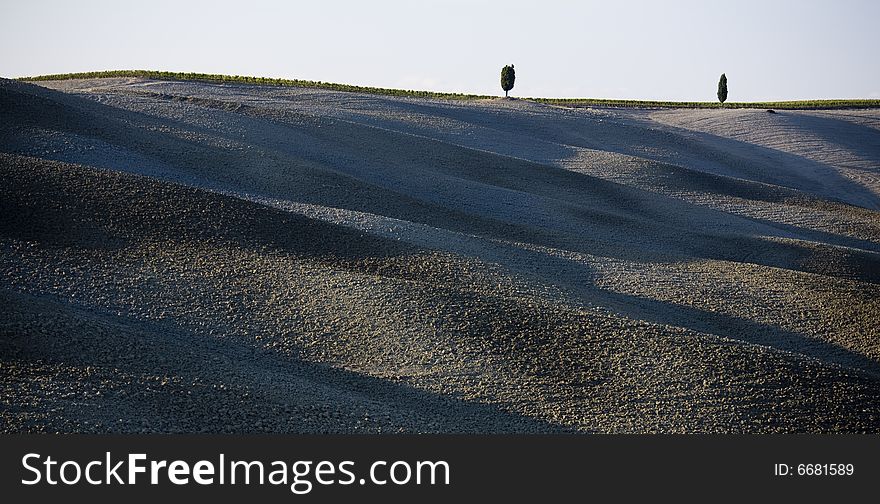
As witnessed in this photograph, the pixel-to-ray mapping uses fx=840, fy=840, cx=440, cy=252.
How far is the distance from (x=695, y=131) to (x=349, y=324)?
3695cm

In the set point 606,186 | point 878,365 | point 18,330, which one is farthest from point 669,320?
point 606,186

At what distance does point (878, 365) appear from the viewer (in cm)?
1389

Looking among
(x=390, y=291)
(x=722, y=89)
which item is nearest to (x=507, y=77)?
(x=722, y=89)

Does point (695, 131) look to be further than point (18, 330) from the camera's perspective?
Yes

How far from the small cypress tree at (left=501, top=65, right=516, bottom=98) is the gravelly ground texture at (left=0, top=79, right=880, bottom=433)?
1421 inches

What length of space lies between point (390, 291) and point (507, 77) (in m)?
51.4

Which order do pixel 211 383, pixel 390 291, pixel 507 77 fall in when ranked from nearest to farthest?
pixel 211 383
pixel 390 291
pixel 507 77

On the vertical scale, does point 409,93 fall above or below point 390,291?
above

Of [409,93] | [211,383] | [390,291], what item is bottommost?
[211,383]

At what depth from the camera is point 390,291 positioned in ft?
46.9

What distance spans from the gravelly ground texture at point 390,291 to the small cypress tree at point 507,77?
3610 centimetres

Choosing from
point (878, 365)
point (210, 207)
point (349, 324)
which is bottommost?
point (878, 365)

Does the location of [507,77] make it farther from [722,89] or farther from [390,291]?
[390,291]

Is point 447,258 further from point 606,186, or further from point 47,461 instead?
point 606,186
